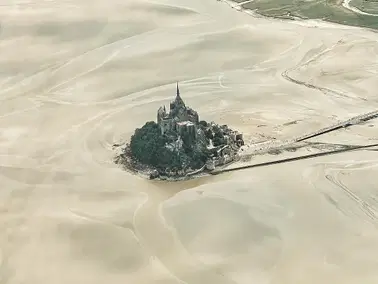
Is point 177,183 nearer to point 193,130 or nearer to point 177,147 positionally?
point 177,147

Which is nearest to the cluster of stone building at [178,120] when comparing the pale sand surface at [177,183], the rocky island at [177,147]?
the rocky island at [177,147]

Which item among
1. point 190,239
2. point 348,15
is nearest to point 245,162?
point 190,239

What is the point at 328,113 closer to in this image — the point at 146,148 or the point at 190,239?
the point at 146,148

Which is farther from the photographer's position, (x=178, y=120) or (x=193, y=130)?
(x=178, y=120)

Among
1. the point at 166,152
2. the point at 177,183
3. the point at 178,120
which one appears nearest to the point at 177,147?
the point at 166,152

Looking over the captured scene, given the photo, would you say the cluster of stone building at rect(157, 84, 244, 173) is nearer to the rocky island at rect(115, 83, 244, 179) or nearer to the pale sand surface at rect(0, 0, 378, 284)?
the rocky island at rect(115, 83, 244, 179)

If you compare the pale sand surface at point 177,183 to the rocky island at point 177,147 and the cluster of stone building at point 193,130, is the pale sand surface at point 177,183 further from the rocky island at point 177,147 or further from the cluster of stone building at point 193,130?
the cluster of stone building at point 193,130
